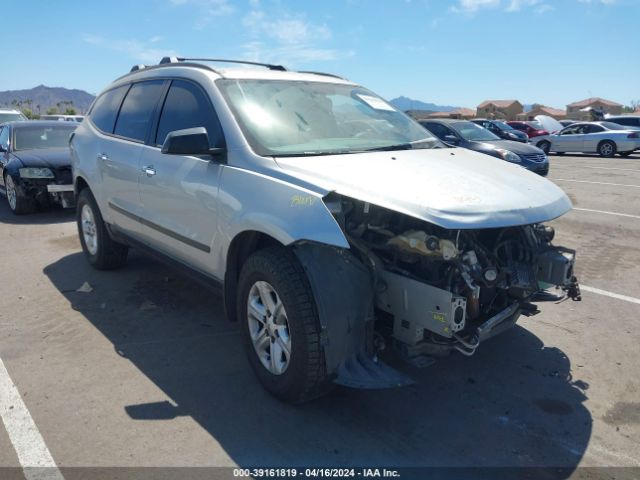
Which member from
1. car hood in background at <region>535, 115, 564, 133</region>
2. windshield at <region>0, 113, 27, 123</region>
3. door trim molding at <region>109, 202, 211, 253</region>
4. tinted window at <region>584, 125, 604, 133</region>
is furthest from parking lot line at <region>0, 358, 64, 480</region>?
car hood in background at <region>535, 115, 564, 133</region>

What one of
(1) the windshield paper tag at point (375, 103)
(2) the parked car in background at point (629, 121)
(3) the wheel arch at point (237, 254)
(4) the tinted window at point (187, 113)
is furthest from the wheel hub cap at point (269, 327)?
(2) the parked car in background at point (629, 121)

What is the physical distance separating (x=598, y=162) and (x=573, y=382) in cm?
1803

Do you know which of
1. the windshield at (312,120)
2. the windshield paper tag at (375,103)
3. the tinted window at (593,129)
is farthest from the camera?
the tinted window at (593,129)

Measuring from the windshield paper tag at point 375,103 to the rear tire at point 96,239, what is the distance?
2.91 metres

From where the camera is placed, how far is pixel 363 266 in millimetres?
3041

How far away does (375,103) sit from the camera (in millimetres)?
4535

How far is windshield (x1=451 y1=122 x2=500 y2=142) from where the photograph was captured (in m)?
12.4

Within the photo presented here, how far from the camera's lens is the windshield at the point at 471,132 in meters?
12.4

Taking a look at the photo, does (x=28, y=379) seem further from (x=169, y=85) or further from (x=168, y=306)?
(x=169, y=85)

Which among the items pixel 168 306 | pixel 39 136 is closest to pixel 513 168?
pixel 168 306

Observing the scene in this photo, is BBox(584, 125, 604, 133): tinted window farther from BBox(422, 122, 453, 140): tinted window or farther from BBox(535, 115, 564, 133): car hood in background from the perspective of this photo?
BBox(422, 122, 453, 140): tinted window

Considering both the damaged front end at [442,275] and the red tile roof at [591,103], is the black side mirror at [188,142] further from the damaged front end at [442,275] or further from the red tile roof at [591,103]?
the red tile roof at [591,103]

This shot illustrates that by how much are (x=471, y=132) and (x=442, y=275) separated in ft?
34.4

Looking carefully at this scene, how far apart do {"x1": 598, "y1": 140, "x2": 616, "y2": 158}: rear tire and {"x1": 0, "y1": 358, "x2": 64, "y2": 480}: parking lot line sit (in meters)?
22.7
